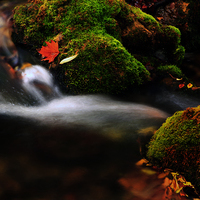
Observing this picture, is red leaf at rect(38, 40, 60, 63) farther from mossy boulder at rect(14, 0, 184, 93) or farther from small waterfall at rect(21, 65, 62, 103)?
small waterfall at rect(21, 65, 62, 103)

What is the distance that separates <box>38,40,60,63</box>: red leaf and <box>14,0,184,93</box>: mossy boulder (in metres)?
0.09

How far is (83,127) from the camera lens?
2652 millimetres

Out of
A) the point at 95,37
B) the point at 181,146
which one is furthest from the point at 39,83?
Answer: the point at 181,146

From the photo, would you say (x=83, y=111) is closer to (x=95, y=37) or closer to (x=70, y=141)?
(x=70, y=141)

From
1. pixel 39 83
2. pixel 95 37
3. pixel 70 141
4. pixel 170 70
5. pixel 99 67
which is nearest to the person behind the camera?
pixel 70 141

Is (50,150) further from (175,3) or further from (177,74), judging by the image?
(175,3)

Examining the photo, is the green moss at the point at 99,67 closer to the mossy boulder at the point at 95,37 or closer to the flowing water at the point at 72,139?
the mossy boulder at the point at 95,37

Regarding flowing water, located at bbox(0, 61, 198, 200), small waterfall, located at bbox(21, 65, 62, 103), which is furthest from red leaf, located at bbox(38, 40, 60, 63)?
flowing water, located at bbox(0, 61, 198, 200)

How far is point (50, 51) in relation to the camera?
12.1 ft

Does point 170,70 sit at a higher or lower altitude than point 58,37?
lower

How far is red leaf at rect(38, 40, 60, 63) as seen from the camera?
11.8ft

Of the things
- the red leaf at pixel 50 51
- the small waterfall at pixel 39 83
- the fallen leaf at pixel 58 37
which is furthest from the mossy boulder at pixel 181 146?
the fallen leaf at pixel 58 37

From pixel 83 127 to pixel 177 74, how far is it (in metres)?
2.28

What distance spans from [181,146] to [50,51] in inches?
105
